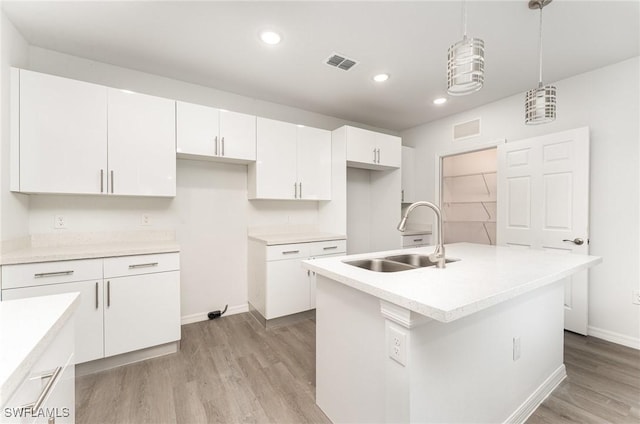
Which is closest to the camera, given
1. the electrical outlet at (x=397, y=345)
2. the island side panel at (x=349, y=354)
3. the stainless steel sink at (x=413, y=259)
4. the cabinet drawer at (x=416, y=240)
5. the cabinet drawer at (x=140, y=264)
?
the electrical outlet at (x=397, y=345)

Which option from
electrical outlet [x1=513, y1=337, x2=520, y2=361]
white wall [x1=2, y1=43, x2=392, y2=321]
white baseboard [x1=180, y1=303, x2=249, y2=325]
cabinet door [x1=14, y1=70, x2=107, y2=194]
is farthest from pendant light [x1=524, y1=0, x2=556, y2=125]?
white baseboard [x1=180, y1=303, x2=249, y2=325]

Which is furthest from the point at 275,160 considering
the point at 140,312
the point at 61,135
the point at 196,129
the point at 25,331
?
the point at 25,331

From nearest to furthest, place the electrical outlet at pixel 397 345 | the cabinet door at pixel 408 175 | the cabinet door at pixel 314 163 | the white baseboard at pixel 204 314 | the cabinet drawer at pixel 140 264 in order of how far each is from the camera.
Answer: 1. the electrical outlet at pixel 397 345
2. the cabinet drawer at pixel 140 264
3. the white baseboard at pixel 204 314
4. the cabinet door at pixel 314 163
5. the cabinet door at pixel 408 175

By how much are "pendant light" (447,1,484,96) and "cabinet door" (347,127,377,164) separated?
1.94 metres

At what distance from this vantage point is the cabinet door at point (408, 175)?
169 inches

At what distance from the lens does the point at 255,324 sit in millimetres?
2891

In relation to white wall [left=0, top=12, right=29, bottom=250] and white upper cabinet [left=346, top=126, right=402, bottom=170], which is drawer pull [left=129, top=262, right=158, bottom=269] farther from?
white upper cabinet [left=346, top=126, right=402, bottom=170]

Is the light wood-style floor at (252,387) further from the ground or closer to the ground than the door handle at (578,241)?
closer to the ground

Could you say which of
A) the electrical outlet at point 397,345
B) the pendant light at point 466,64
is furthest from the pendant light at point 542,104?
the electrical outlet at point 397,345

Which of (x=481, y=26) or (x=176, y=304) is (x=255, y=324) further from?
(x=481, y=26)

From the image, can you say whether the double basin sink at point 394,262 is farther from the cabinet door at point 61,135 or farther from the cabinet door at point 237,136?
the cabinet door at point 61,135

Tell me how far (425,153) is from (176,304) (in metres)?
3.82

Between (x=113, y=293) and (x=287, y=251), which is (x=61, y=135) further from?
(x=287, y=251)

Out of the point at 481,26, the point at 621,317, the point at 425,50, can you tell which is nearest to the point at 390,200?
the point at 425,50
